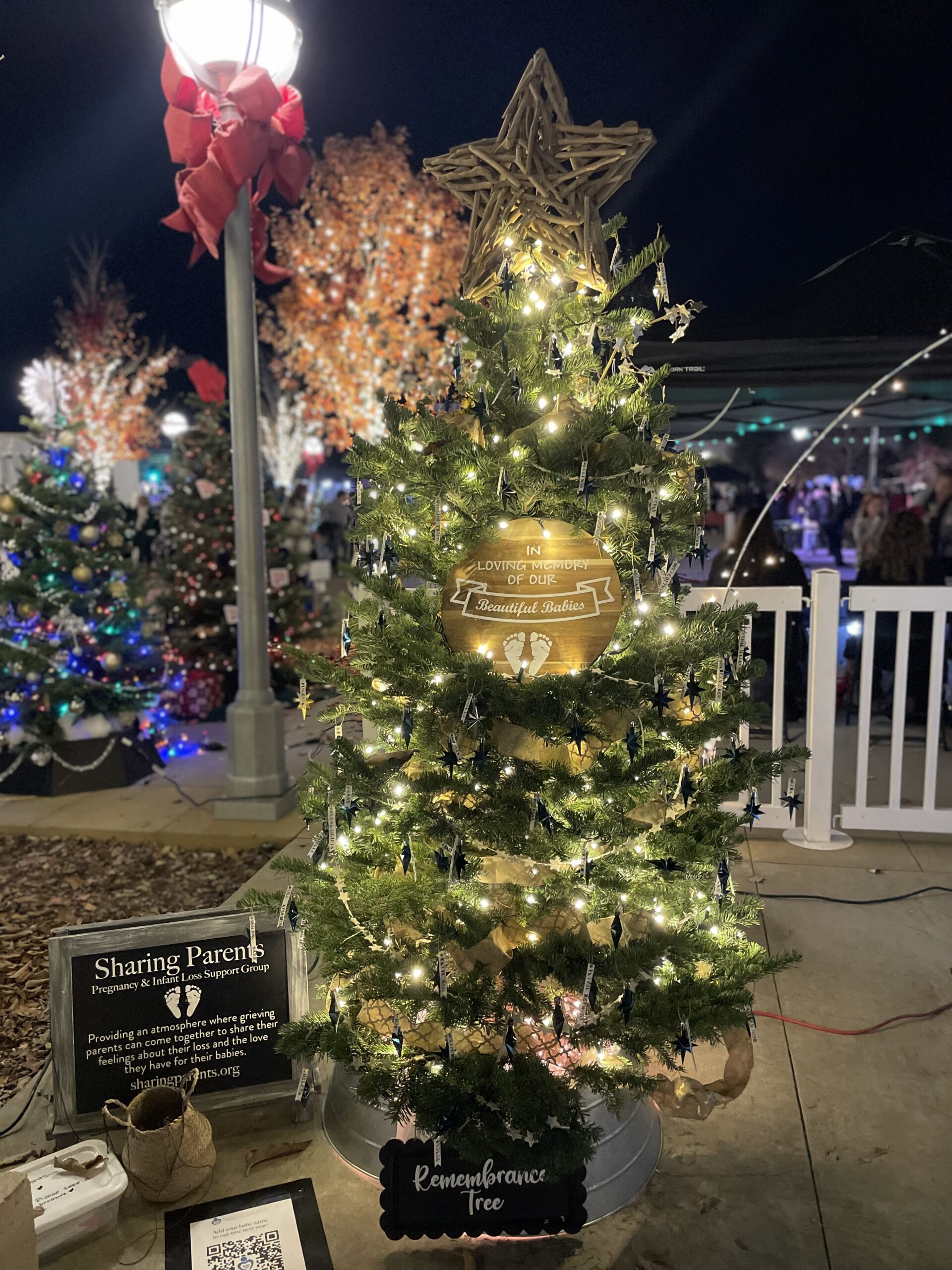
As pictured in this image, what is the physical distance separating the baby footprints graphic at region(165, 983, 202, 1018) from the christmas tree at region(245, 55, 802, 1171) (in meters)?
0.46

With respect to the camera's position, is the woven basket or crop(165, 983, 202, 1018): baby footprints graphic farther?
crop(165, 983, 202, 1018): baby footprints graphic

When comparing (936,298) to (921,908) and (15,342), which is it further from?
(15,342)

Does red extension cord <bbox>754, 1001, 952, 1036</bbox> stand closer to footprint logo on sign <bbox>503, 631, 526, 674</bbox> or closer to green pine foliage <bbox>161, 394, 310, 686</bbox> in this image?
footprint logo on sign <bbox>503, 631, 526, 674</bbox>

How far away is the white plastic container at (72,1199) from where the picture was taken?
2219 mm

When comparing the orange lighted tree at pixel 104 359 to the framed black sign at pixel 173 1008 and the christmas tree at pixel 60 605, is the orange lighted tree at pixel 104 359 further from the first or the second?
the framed black sign at pixel 173 1008

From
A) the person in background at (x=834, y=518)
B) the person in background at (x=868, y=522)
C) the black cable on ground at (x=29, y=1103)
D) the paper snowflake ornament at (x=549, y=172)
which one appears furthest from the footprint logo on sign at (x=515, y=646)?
the person in background at (x=834, y=518)

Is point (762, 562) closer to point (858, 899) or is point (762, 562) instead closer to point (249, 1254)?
point (858, 899)

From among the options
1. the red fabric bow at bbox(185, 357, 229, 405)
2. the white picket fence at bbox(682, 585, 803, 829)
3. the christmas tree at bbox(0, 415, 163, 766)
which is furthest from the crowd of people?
the red fabric bow at bbox(185, 357, 229, 405)

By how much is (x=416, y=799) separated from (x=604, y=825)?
Result: 1.71 ft

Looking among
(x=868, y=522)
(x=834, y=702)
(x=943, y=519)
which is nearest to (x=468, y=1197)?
(x=834, y=702)

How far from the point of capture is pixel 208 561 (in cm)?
812

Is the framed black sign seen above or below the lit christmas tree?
below

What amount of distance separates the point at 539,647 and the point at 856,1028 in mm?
2086

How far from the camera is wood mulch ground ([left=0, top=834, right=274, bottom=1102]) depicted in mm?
3535
